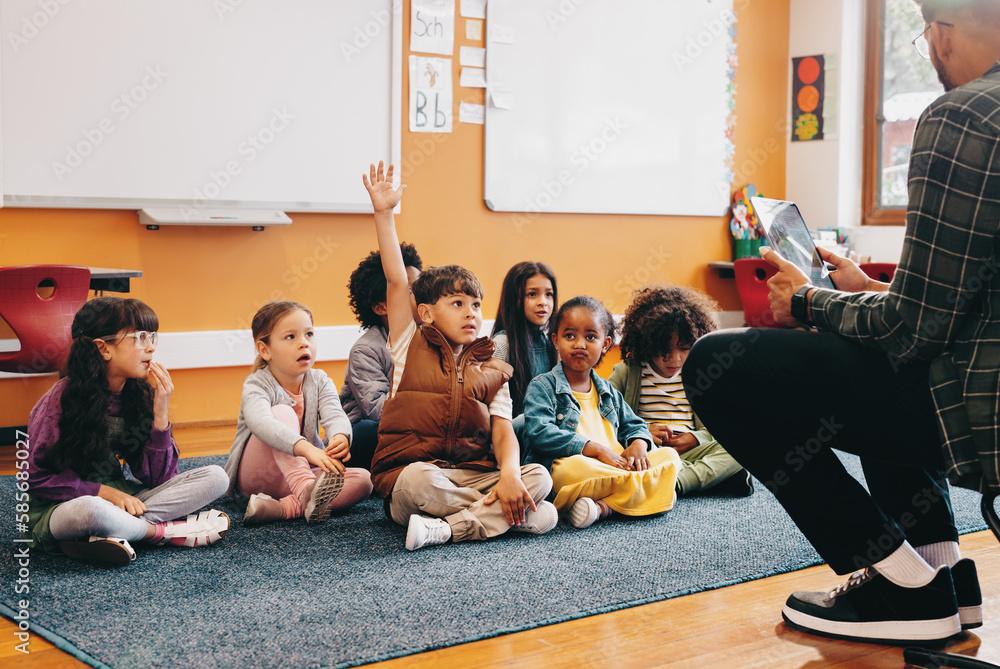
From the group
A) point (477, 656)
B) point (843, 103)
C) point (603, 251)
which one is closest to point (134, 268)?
point (603, 251)

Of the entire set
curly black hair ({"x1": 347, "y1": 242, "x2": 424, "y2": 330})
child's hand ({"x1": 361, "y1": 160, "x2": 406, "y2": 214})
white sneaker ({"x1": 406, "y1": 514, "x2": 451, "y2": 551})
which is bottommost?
white sneaker ({"x1": 406, "y1": 514, "x2": 451, "y2": 551})

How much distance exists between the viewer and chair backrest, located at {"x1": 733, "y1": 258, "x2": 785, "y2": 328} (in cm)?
357

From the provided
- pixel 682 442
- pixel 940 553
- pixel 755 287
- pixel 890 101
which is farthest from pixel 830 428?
pixel 890 101

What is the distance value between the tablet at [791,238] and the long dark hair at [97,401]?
128 cm

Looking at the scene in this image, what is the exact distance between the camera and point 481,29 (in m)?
3.79

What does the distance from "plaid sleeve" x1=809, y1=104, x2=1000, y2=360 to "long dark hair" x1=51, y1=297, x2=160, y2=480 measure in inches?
58.1

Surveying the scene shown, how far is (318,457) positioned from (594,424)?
2.49ft

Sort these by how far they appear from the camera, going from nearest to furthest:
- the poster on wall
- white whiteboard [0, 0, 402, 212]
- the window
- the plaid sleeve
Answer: the plaid sleeve
white whiteboard [0, 0, 402, 212]
the window
the poster on wall

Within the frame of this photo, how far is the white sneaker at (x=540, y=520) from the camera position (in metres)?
1.99

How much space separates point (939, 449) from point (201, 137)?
288cm

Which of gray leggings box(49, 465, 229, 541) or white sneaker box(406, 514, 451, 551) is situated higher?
gray leggings box(49, 465, 229, 541)

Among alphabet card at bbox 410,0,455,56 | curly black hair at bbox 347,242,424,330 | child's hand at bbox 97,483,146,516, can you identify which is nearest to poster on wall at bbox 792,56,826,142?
alphabet card at bbox 410,0,455,56

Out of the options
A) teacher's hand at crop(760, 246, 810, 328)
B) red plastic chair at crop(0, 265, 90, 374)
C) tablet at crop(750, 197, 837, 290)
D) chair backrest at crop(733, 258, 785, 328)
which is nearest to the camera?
teacher's hand at crop(760, 246, 810, 328)

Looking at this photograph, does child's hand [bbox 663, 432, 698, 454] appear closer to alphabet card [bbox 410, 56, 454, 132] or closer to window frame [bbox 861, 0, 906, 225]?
alphabet card [bbox 410, 56, 454, 132]
